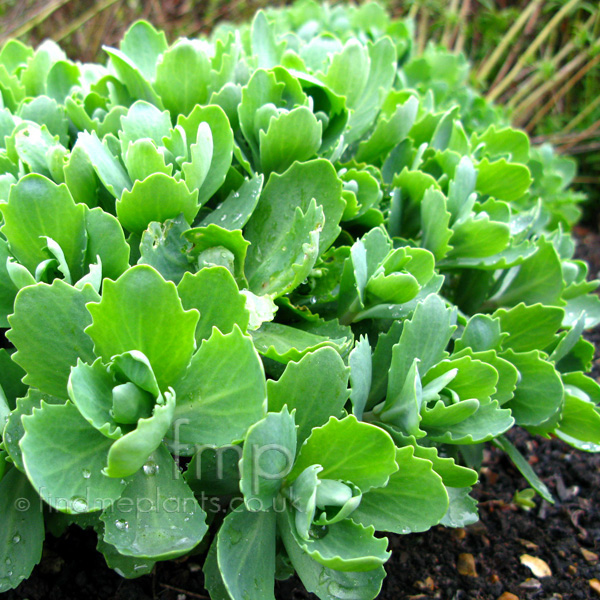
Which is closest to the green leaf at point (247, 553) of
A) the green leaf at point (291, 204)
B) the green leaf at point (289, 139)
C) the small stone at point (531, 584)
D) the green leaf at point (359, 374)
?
the green leaf at point (359, 374)

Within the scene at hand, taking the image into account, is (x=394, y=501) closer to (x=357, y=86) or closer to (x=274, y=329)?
(x=274, y=329)

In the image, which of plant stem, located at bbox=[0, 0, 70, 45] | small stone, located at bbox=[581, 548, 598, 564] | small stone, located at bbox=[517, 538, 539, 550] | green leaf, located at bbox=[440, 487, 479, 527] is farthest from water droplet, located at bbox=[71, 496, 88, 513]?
plant stem, located at bbox=[0, 0, 70, 45]

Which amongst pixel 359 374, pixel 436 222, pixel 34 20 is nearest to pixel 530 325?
pixel 436 222

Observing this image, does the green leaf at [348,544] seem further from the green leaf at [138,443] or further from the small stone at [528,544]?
the small stone at [528,544]

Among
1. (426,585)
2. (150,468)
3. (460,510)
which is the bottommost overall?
(426,585)

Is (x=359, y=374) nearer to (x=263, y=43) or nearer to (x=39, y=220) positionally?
(x=39, y=220)

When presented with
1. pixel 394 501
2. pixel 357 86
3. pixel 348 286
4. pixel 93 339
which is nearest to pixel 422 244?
pixel 348 286

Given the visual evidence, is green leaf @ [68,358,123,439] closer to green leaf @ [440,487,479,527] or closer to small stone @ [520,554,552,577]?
green leaf @ [440,487,479,527]
